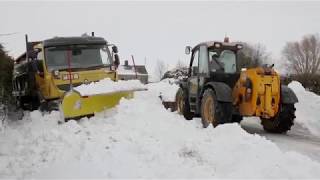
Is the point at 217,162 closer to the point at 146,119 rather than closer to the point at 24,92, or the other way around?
the point at 146,119

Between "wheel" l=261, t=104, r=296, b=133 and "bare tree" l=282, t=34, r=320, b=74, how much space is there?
69697mm

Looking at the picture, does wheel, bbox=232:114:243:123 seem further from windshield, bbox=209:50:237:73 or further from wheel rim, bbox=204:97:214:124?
windshield, bbox=209:50:237:73

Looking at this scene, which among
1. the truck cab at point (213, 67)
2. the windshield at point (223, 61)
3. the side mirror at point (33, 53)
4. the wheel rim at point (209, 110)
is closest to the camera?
the wheel rim at point (209, 110)

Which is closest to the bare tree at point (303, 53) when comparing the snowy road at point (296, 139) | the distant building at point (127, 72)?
the distant building at point (127, 72)

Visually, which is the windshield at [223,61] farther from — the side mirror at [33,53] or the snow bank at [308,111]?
the side mirror at [33,53]

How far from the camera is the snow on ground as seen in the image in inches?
288

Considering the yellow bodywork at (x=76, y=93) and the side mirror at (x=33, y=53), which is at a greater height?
the side mirror at (x=33, y=53)

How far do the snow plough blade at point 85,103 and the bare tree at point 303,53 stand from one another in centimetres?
7099

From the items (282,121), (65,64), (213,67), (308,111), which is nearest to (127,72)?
(65,64)

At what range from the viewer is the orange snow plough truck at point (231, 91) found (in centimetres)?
1127

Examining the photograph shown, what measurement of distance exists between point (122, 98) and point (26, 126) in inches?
108

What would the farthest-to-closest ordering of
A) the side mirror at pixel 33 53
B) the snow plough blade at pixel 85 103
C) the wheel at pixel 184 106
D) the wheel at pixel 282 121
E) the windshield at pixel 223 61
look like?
the side mirror at pixel 33 53 → the wheel at pixel 184 106 → the windshield at pixel 223 61 → the wheel at pixel 282 121 → the snow plough blade at pixel 85 103

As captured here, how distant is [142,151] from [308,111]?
26.4 ft

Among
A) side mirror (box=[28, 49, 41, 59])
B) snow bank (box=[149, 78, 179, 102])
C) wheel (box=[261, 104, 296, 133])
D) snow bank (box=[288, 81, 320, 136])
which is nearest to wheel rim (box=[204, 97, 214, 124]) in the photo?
wheel (box=[261, 104, 296, 133])
